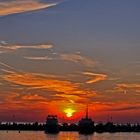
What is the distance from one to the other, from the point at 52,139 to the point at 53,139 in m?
0.49

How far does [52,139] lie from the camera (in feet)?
531

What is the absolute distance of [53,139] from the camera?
162125 millimetres
